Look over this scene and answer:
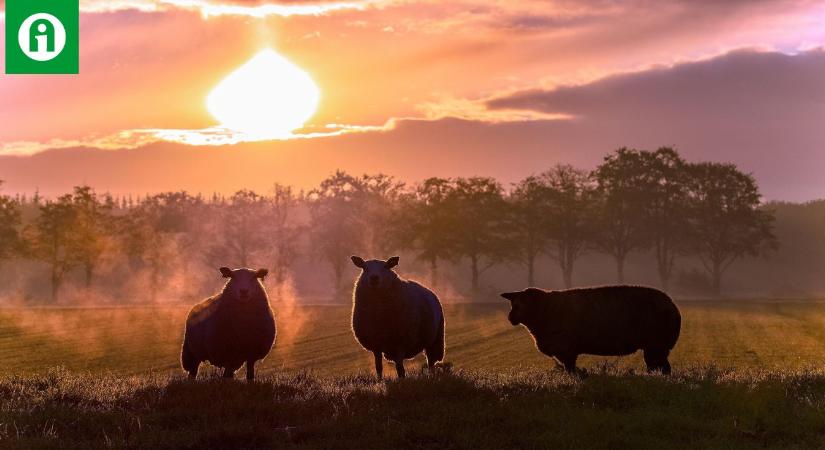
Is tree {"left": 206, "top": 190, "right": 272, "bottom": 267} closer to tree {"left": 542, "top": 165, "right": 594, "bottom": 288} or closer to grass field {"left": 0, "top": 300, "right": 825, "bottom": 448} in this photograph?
tree {"left": 542, "top": 165, "right": 594, "bottom": 288}

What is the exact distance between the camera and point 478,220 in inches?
3829

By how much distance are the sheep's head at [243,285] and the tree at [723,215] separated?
312ft

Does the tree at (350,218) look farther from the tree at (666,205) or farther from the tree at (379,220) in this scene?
the tree at (666,205)

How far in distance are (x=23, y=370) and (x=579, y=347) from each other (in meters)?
28.7

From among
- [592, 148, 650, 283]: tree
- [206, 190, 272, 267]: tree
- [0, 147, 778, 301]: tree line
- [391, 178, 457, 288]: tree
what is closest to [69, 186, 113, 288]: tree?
[0, 147, 778, 301]: tree line

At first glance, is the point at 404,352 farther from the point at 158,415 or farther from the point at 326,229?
the point at 326,229

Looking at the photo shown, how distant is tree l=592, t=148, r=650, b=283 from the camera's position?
102m

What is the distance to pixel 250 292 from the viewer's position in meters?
15.4

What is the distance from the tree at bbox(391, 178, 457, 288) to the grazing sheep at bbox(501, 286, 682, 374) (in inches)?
3019

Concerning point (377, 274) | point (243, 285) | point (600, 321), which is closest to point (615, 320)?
point (600, 321)

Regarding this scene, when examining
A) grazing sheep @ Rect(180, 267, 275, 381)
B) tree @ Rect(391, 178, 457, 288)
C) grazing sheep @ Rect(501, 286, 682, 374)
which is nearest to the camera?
grazing sheep @ Rect(180, 267, 275, 381)

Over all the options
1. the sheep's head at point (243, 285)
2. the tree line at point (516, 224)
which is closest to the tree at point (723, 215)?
the tree line at point (516, 224)

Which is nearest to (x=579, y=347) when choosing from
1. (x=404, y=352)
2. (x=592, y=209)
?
(x=404, y=352)

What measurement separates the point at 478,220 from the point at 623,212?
20.5m
